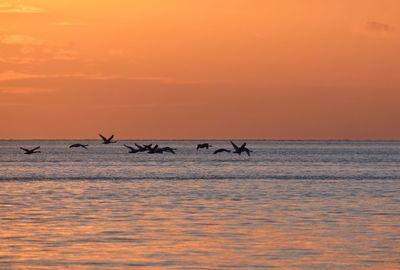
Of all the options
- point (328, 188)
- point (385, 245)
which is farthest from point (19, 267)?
point (328, 188)

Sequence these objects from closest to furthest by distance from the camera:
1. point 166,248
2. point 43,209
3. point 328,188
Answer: point 166,248
point 43,209
point 328,188

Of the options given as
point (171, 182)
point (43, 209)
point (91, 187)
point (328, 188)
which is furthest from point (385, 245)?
point (171, 182)

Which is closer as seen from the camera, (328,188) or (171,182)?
(328,188)

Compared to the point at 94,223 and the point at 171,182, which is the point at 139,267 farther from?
the point at 171,182

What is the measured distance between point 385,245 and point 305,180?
3895cm

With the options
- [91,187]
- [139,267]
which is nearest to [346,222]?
[139,267]

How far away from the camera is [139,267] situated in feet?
80.0

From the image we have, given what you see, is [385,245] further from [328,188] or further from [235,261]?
[328,188]

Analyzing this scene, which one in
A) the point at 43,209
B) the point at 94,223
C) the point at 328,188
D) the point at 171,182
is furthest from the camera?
the point at 171,182

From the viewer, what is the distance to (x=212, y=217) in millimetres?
36750

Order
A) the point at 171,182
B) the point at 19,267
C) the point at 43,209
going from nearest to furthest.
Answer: the point at 19,267 → the point at 43,209 → the point at 171,182

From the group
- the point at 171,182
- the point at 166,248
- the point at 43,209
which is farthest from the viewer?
the point at 171,182

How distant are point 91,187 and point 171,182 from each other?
704cm

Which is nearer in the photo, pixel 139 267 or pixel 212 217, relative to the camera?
pixel 139 267
